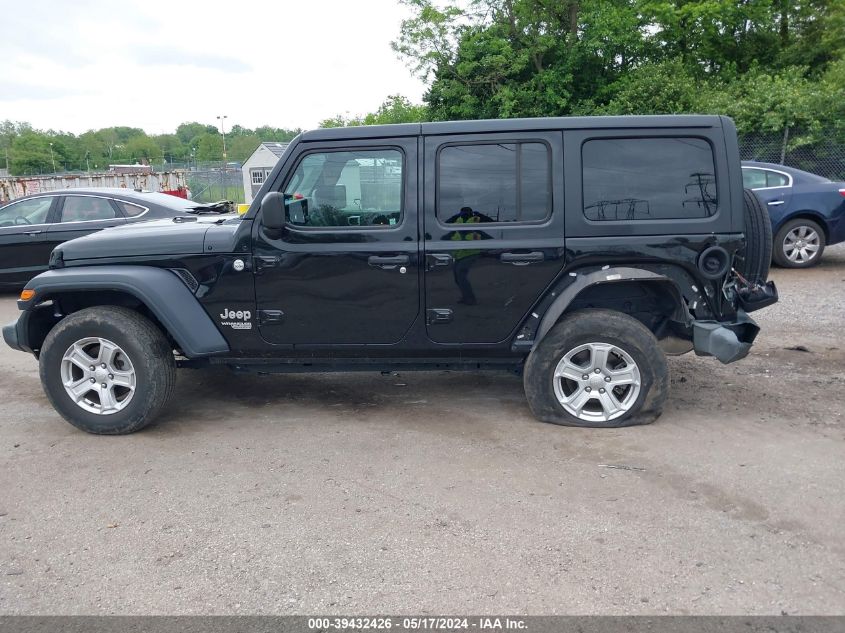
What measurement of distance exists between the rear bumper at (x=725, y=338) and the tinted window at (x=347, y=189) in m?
2.09

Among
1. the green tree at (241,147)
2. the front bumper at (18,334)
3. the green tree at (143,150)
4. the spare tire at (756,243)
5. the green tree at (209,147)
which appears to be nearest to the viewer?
the spare tire at (756,243)

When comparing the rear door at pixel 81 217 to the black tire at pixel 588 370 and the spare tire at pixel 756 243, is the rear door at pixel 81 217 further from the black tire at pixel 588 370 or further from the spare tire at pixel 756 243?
the spare tire at pixel 756 243

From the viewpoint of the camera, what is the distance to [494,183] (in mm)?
4688

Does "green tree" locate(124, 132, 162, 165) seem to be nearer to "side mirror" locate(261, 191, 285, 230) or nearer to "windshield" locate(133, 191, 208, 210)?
"windshield" locate(133, 191, 208, 210)

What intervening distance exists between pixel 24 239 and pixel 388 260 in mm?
7302

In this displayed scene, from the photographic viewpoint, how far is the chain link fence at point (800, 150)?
14.9 meters

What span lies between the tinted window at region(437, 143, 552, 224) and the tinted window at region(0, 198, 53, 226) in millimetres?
7465

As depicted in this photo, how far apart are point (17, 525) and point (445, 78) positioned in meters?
22.1

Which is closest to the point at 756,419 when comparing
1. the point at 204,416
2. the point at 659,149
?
the point at 659,149

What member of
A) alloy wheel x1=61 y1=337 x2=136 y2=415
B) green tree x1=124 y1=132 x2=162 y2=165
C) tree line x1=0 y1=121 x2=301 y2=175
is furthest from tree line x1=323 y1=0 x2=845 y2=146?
green tree x1=124 y1=132 x2=162 y2=165

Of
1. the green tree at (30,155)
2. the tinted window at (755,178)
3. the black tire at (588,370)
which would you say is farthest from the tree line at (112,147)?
the black tire at (588,370)

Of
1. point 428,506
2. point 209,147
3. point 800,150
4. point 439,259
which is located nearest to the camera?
point 428,506

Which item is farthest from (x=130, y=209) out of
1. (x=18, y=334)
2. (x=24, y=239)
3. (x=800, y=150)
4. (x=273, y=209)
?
(x=800, y=150)

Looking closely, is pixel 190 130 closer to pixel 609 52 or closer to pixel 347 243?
pixel 609 52
